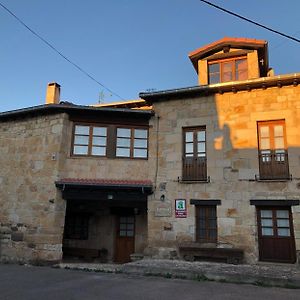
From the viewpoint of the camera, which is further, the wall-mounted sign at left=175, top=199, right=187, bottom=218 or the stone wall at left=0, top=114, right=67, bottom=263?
the stone wall at left=0, top=114, right=67, bottom=263

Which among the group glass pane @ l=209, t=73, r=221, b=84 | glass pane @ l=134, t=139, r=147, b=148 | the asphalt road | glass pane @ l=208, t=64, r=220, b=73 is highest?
glass pane @ l=208, t=64, r=220, b=73

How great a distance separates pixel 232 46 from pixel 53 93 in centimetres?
782

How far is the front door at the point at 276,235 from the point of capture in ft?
33.4

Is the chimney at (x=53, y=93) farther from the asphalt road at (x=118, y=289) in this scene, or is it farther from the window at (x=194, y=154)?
the asphalt road at (x=118, y=289)

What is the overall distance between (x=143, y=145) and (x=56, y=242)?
4.57 metres

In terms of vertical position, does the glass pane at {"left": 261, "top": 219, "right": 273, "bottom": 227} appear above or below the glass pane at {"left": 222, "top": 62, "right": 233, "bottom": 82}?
below

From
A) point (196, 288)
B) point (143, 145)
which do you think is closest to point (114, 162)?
point (143, 145)

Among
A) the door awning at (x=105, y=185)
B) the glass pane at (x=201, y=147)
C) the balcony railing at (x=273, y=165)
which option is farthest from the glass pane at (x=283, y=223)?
the door awning at (x=105, y=185)

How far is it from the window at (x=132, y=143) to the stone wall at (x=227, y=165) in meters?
0.45

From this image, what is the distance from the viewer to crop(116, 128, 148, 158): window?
40.3 ft

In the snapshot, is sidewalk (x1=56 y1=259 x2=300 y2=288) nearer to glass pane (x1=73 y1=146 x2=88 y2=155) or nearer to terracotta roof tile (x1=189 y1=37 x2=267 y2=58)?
glass pane (x1=73 y1=146 x2=88 y2=155)

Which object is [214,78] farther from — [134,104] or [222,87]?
[134,104]

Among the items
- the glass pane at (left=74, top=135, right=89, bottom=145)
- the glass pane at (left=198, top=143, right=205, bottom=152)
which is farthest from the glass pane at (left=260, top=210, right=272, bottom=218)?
the glass pane at (left=74, top=135, right=89, bottom=145)

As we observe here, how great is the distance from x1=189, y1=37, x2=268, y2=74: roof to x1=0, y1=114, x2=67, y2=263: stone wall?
5.77 m
